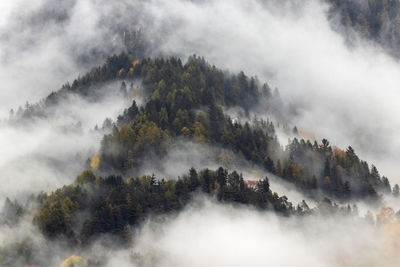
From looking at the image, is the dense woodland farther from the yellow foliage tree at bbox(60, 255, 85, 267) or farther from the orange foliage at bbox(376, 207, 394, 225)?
the yellow foliage tree at bbox(60, 255, 85, 267)

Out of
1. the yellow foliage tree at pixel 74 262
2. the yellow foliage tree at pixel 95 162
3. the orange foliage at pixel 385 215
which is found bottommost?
the yellow foliage tree at pixel 74 262

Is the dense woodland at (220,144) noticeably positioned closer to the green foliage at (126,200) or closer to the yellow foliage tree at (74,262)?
the green foliage at (126,200)

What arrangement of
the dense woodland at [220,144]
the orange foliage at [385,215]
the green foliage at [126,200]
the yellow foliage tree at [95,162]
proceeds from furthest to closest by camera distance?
1. the dense woodland at [220,144]
2. the yellow foliage tree at [95,162]
3. the orange foliage at [385,215]
4. the green foliage at [126,200]

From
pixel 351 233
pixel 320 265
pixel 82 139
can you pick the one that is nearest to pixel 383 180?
pixel 351 233

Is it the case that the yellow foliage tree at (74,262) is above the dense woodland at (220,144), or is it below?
below

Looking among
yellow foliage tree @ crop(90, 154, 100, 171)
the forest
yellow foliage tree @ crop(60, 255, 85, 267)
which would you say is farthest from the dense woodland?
yellow foliage tree @ crop(60, 255, 85, 267)

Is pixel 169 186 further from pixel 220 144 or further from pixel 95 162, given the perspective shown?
pixel 220 144

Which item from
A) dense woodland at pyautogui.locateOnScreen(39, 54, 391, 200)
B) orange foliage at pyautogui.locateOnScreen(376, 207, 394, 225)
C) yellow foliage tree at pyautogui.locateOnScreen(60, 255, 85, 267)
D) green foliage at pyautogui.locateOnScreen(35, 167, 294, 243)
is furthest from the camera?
dense woodland at pyautogui.locateOnScreen(39, 54, 391, 200)

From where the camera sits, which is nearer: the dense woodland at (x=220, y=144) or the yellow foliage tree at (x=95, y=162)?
the yellow foliage tree at (x=95, y=162)

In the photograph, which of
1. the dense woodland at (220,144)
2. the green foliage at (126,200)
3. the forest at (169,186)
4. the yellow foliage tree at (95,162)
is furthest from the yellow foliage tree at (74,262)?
the yellow foliage tree at (95,162)

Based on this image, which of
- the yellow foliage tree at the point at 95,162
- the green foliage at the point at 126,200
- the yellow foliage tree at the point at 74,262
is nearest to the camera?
the yellow foliage tree at the point at 74,262

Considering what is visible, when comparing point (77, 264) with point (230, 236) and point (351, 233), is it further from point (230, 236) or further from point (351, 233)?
point (351, 233)

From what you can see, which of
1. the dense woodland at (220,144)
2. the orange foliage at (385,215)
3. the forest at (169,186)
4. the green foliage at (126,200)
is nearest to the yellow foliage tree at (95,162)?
the forest at (169,186)

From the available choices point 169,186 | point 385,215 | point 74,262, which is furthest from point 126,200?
point 385,215
